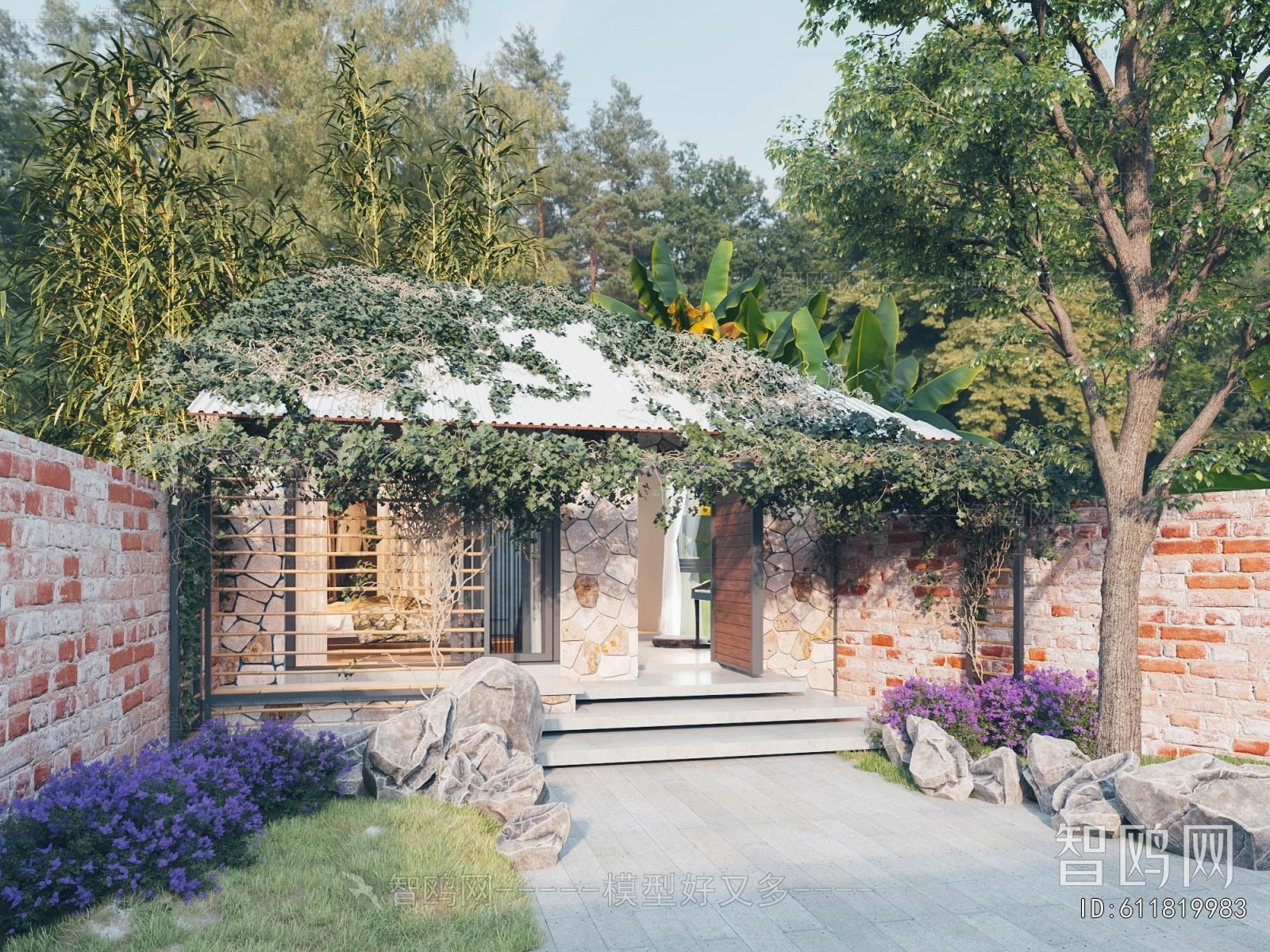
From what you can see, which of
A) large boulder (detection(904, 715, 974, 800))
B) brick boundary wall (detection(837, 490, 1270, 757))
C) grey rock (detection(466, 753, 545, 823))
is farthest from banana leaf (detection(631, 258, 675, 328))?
grey rock (detection(466, 753, 545, 823))

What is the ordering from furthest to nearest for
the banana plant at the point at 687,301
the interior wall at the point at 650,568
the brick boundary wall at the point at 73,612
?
1. the interior wall at the point at 650,568
2. the banana plant at the point at 687,301
3. the brick boundary wall at the point at 73,612

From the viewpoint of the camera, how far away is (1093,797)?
→ 588 cm

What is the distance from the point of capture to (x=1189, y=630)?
713 centimetres

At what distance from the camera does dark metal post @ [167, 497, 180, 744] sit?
6.68 metres

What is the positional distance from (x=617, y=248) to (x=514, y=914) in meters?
24.9

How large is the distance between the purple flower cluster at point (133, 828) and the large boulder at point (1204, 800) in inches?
204

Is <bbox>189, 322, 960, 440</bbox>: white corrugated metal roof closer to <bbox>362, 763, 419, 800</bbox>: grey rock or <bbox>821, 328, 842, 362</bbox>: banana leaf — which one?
<bbox>821, 328, 842, 362</bbox>: banana leaf

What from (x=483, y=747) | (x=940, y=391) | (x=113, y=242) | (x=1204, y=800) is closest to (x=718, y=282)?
(x=940, y=391)

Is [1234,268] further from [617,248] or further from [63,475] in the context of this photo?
[617,248]

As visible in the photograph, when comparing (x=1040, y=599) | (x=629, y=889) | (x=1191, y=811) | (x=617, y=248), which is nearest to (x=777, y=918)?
(x=629, y=889)


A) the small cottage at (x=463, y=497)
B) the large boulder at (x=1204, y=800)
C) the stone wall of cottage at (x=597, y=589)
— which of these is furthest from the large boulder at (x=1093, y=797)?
the stone wall of cottage at (x=597, y=589)

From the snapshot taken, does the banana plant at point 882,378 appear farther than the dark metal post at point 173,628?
Yes

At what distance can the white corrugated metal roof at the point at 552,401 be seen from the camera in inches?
307

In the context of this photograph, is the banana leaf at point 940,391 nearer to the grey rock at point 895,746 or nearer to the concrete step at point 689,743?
the concrete step at point 689,743
